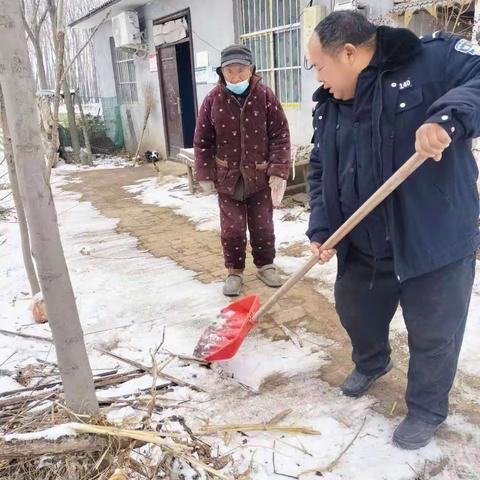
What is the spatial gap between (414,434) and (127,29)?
10993mm

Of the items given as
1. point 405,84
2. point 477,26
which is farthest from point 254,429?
point 477,26

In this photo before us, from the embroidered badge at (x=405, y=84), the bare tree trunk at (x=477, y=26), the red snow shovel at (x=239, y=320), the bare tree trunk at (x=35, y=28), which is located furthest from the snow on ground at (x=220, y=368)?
the bare tree trunk at (x=477, y=26)

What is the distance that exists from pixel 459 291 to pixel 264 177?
2.05 meters

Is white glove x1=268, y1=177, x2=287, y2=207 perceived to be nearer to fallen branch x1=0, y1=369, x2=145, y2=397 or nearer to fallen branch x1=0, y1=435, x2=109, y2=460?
fallen branch x1=0, y1=369, x2=145, y2=397

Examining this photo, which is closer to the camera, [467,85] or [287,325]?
[467,85]

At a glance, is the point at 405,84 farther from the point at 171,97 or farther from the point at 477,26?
the point at 171,97

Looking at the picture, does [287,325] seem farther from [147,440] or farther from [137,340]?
[147,440]

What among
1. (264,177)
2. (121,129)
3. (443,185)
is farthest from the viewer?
(121,129)

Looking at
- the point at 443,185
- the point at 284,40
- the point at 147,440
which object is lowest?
the point at 147,440

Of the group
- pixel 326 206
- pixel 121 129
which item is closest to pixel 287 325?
pixel 326 206

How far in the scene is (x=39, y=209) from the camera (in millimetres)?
1689

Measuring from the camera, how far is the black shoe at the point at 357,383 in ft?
8.29

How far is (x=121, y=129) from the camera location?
1377cm

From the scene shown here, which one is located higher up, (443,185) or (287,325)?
(443,185)
